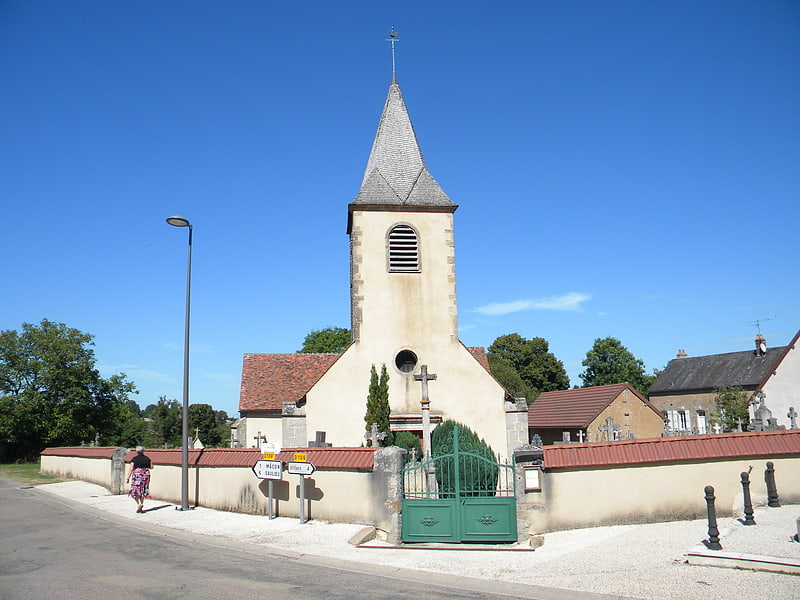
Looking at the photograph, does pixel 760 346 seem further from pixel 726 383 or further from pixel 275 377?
pixel 275 377

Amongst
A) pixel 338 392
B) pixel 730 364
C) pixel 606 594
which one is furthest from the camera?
pixel 730 364

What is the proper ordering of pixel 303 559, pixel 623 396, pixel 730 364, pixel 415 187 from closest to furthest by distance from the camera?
1. pixel 303 559
2. pixel 415 187
3. pixel 623 396
4. pixel 730 364

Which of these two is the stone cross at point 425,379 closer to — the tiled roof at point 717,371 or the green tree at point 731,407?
the green tree at point 731,407

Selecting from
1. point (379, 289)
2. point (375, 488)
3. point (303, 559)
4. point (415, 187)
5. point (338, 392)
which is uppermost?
point (415, 187)

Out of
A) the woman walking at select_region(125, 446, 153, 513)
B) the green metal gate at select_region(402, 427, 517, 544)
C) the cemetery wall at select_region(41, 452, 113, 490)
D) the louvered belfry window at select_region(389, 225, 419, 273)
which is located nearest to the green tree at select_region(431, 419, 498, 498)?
the green metal gate at select_region(402, 427, 517, 544)

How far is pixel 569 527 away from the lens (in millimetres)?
10539

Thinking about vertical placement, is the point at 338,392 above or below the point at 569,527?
above

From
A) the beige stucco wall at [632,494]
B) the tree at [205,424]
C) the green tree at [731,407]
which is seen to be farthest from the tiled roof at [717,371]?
the tree at [205,424]

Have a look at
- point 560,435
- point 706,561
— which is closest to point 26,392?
point 560,435

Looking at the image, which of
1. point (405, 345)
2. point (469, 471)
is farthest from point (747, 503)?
point (405, 345)

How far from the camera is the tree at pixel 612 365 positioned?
65562mm

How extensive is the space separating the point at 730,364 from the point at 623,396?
16943mm

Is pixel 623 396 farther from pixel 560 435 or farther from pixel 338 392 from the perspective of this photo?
pixel 338 392

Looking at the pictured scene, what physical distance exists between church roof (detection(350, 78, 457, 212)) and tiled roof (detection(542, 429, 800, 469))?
494 inches
